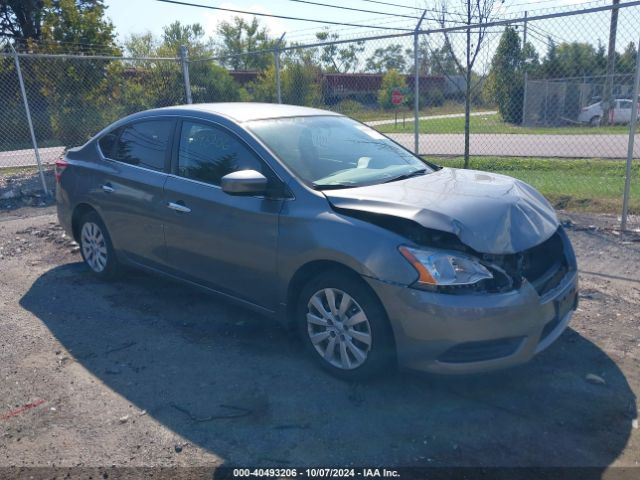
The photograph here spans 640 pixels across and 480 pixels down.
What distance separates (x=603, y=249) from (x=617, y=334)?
2091 mm

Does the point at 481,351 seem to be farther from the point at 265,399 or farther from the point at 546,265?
the point at 265,399

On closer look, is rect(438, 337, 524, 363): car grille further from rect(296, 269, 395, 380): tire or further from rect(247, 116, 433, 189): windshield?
rect(247, 116, 433, 189): windshield

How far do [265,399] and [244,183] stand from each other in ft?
4.62

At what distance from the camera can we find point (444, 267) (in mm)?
3426

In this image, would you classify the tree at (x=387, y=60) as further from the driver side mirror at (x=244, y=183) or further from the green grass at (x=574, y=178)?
the driver side mirror at (x=244, y=183)

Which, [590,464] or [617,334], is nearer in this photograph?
[590,464]

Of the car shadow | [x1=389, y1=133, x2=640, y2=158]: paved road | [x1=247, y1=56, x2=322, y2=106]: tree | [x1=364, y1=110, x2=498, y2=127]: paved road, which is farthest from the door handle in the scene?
[x1=389, y1=133, x2=640, y2=158]: paved road

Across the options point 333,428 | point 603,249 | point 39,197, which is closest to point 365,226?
point 333,428

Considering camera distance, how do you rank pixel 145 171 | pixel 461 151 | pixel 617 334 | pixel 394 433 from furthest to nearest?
pixel 461 151
pixel 145 171
pixel 617 334
pixel 394 433

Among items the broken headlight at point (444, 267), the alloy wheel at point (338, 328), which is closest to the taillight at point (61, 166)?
the alloy wheel at point (338, 328)

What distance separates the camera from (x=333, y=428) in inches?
133

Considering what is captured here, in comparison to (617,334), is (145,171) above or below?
above

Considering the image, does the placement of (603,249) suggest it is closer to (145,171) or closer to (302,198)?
(302,198)

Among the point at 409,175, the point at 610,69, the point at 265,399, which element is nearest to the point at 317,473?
the point at 265,399
